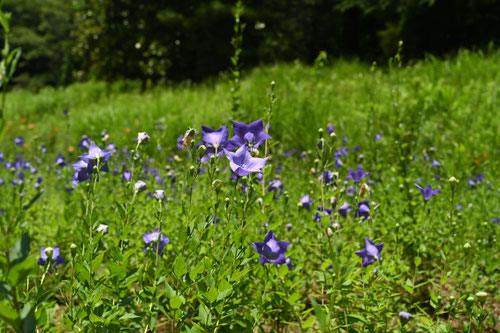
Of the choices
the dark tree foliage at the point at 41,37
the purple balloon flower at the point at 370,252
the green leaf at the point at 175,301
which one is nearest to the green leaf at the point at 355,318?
the purple balloon flower at the point at 370,252

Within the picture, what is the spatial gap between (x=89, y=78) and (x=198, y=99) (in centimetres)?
800

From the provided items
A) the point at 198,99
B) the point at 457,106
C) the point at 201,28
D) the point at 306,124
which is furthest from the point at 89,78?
the point at 457,106

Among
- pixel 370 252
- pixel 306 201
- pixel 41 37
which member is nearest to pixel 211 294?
pixel 370 252

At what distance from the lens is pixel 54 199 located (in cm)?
402

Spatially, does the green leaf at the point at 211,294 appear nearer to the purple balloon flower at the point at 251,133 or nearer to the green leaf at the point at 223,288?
the green leaf at the point at 223,288

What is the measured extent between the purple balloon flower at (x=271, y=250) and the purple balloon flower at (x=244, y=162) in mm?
303

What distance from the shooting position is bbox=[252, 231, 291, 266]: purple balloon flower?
4.71ft

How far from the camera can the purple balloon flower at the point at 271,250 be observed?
1.44 meters

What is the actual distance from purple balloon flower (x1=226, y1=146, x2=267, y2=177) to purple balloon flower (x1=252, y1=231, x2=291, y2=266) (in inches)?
11.9

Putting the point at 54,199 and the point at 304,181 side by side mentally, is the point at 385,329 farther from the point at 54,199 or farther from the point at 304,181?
the point at 54,199

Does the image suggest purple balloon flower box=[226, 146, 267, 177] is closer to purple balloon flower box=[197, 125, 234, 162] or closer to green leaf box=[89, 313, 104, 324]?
purple balloon flower box=[197, 125, 234, 162]

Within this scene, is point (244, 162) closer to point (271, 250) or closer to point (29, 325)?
point (271, 250)

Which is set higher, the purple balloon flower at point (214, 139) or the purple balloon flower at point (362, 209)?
the purple balloon flower at point (214, 139)

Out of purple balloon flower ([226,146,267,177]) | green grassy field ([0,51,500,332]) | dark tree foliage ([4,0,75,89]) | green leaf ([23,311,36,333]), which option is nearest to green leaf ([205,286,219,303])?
green grassy field ([0,51,500,332])
